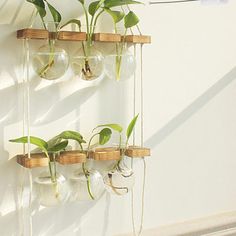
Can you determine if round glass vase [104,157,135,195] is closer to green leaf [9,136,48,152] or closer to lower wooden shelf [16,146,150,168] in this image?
lower wooden shelf [16,146,150,168]

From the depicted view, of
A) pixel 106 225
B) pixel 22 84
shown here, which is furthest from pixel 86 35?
pixel 106 225

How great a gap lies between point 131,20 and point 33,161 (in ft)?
1.50

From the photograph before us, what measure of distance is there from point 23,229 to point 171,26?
0.75 metres

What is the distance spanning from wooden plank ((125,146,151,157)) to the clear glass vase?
20 centimetres

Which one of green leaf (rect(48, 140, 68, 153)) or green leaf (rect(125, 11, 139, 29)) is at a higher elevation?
green leaf (rect(125, 11, 139, 29))

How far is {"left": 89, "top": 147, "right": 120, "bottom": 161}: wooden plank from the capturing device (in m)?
1.39

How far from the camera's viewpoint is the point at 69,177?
1429 mm

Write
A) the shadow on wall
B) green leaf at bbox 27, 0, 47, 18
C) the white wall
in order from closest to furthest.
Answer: green leaf at bbox 27, 0, 47, 18, the white wall, the shadow on wall

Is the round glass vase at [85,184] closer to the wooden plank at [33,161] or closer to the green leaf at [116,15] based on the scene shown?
the wooden plank at [33,161]

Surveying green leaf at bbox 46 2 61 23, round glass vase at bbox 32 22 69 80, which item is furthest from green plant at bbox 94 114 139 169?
green leaf at bbox 46 2 61 23

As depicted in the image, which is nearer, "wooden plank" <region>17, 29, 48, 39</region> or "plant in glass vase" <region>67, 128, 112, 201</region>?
"wooden plank" <region>17, 29, 48, 39</region>

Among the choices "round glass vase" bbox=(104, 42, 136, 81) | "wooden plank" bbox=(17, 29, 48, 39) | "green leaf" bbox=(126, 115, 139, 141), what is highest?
"wooden plank" bbox=(17, 29, 48, 39)

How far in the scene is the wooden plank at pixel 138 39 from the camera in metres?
1.42

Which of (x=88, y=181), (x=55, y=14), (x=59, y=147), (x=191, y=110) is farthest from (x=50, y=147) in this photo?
(x=191, y=110)
